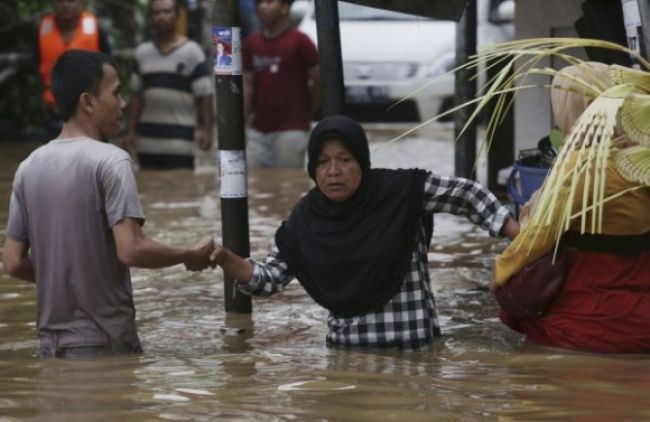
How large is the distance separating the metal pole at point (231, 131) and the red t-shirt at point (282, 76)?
6180mm

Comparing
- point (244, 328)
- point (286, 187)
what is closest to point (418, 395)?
point (244, 328)

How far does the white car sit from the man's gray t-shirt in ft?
43.2

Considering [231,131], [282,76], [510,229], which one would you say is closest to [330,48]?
[231,131]

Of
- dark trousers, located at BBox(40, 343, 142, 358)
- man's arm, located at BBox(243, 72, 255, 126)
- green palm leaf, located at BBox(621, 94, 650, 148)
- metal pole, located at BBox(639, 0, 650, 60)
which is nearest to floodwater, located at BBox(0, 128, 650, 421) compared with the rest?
dark trousers, located at BBox(40, 343, 142, 358)

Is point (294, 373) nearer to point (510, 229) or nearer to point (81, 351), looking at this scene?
point (81, 351)

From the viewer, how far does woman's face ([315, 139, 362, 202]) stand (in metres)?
6.40

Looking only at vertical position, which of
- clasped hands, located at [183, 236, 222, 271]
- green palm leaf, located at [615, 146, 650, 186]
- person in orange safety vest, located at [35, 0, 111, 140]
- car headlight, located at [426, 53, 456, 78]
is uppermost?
person in orange safety vest, located at [35, 0, 111, 140]

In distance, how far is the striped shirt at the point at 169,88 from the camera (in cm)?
1387

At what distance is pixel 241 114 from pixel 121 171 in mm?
1817

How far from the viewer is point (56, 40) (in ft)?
43.6

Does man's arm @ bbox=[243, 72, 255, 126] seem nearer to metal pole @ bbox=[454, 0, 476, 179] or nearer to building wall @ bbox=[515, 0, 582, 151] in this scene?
metal pole @ bbox=[454, 0, 476, 179]

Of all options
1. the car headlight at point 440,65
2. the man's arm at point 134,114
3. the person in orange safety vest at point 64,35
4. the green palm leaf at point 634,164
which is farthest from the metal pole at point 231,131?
the car headlight at point 440,65

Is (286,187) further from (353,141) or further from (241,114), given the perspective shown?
(353,141)

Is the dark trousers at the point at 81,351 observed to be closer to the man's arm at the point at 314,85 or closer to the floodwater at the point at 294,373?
the floodwater at the point at 294,373
